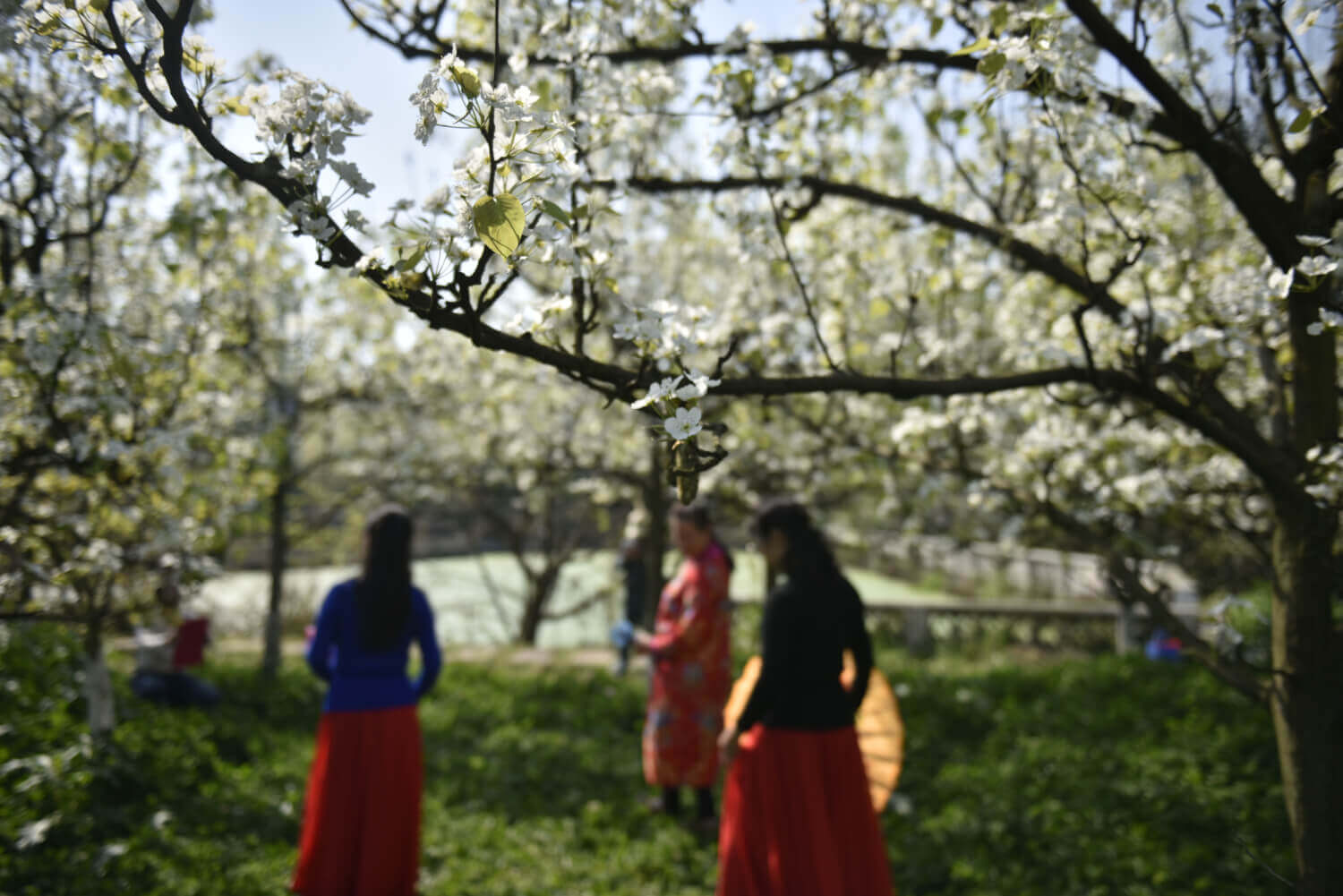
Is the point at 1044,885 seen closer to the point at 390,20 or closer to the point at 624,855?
the point at 624,855

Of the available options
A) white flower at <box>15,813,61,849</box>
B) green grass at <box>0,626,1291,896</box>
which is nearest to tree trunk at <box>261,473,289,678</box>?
green grass at <box>0,626,1291,896</box>

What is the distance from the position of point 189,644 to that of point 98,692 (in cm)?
168

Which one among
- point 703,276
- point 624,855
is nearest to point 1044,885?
point 624,855

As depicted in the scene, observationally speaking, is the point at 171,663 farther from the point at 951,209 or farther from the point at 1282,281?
the point at 1282,281

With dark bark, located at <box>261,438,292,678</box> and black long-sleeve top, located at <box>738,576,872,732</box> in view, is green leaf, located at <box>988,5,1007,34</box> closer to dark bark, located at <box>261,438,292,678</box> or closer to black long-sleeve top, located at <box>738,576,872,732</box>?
black long-sleeve top, located at <box>738,576,872,732</box>

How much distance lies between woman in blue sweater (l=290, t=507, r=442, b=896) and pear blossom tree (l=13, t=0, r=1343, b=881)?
1608 millimetres

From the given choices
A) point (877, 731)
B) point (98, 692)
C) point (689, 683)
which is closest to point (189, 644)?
point (98, 692)

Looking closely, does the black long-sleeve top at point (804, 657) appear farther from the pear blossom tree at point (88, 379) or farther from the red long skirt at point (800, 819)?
the pear blossom tree at point (88, 379)

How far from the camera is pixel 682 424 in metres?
1.62

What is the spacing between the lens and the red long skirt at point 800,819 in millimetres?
3166

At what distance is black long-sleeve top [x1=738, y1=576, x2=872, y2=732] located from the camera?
3205 mm

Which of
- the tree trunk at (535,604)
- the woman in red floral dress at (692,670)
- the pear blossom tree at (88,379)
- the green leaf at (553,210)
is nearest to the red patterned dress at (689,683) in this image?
the woman in red floral dress at (692,670)

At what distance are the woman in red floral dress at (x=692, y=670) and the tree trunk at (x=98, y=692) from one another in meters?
3.00

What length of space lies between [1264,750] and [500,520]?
9.28 metres
